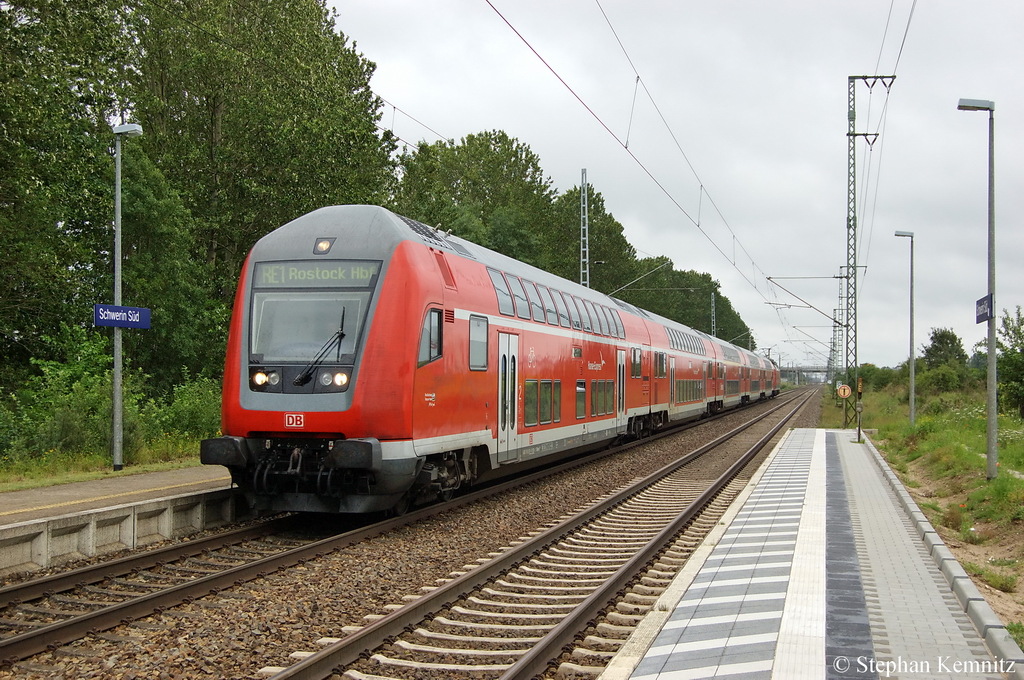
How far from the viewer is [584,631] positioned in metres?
6.68

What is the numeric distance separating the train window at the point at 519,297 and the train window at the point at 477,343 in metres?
1.80

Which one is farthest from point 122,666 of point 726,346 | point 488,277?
point 726,346

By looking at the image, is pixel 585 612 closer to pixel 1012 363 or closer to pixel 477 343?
pixel 477 343

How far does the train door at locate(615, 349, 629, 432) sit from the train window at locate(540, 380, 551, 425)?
19.3 feet

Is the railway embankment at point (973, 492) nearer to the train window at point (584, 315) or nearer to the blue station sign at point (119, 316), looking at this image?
the train window at point (584, 315)

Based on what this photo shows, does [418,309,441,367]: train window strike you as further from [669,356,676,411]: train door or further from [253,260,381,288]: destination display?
[669,356,676,411]: train door

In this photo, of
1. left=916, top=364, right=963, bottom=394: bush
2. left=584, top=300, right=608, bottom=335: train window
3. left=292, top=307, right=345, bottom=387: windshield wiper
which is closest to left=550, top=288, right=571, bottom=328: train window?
left=584, top=300, right=608, bottom=335: train window

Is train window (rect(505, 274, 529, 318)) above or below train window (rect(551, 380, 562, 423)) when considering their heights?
above

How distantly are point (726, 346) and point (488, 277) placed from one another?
3596 centimetres

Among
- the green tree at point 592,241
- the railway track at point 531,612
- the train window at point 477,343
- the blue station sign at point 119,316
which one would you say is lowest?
the railway track at point 531,612

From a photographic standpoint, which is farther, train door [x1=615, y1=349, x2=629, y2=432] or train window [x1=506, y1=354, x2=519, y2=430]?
train door [x1=615, y1=349, x2=629, y2=432]

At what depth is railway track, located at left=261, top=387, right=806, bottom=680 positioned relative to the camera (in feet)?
19.0

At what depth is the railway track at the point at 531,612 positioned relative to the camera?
5797 millimetres

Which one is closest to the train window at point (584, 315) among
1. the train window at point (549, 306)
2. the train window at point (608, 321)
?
the train window at point (608, 321)
